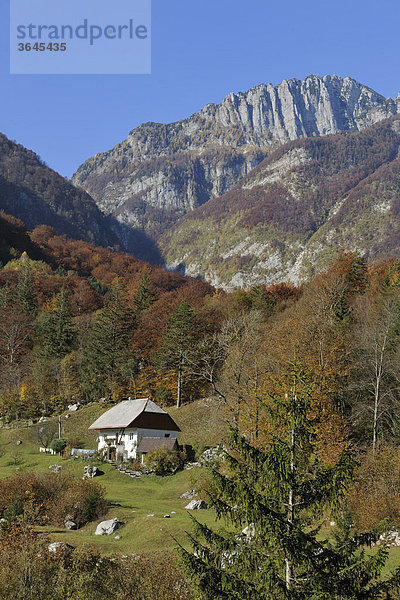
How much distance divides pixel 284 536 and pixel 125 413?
1888 inches

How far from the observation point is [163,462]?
1842 inches

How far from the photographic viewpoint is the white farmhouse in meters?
53.2

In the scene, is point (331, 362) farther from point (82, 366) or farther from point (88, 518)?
point (82, 366)

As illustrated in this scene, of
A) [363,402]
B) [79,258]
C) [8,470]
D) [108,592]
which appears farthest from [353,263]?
[79,258]

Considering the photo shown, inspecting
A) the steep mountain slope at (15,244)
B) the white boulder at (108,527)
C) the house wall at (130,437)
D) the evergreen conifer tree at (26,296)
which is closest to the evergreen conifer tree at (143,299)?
the evergreen conifer tree at (26,296)

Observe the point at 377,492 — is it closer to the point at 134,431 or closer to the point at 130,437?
the point at 134,431

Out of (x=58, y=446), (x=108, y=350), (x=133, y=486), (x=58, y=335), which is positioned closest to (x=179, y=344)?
(x=108, y=350)

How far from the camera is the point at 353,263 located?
76312 mm

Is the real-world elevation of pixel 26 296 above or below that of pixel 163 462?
above

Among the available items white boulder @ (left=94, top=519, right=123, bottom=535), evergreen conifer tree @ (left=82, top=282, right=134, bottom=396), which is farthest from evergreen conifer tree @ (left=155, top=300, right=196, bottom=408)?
white boulder @ (left=94, top=519, right=123, bottom=535)

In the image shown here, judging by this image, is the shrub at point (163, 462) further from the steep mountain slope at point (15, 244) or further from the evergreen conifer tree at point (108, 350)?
the steep mountain slope at point (15, 244)

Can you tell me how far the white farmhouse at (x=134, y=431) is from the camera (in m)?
Answer: 53.2

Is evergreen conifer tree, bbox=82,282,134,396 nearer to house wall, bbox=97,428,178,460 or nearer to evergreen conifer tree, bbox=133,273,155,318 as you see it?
evergreen conifer tree, bbox=133,273,155,318

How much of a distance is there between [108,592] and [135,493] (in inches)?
961
